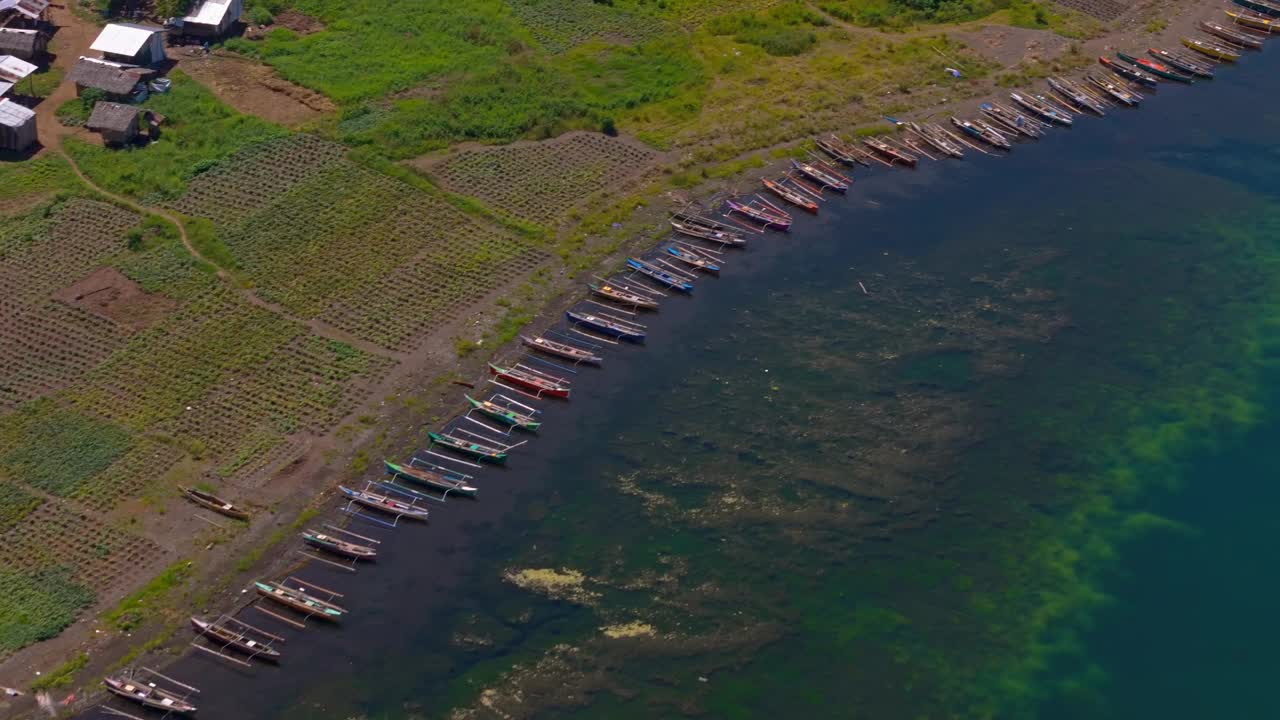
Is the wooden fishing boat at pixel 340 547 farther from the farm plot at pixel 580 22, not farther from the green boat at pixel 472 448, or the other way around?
the farm plot at pixel 580 22

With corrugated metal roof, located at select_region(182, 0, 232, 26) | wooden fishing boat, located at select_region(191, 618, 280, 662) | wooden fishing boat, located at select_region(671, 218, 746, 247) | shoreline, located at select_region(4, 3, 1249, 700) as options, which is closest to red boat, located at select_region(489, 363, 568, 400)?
shoreline, located at select_region(4, 3, 1249, 700)

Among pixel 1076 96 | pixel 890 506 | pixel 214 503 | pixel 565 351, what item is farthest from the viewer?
pixel 1076 96

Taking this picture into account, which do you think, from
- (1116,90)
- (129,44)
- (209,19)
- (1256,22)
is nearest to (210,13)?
(209,19)

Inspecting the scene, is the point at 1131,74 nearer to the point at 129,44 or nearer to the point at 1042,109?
the point at 1042,109

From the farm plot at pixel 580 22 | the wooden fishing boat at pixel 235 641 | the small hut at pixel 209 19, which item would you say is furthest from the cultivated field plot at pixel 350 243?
the farm plot at pixel 580 22

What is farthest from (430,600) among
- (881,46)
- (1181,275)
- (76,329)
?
(881,46)

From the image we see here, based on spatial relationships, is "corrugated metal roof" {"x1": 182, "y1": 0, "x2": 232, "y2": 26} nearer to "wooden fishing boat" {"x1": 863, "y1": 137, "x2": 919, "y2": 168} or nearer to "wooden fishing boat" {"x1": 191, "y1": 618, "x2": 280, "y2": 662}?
"wooden fishing boat" {"x1": 863, "y1": 137, "x2": 919, "y2": 168}
